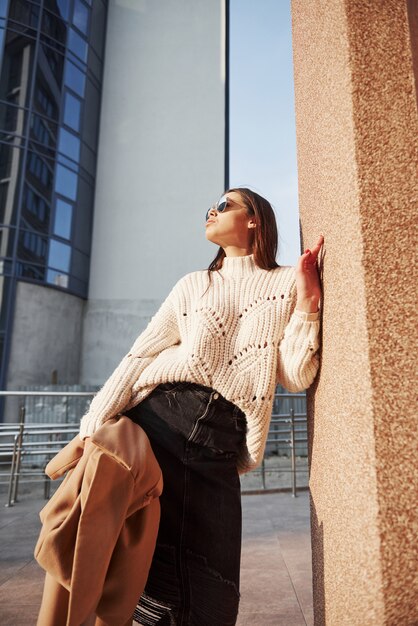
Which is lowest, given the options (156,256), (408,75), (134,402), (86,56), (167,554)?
(167,554)

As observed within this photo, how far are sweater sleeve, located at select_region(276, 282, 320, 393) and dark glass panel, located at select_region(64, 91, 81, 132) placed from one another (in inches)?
598

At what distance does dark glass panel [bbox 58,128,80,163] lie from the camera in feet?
46.3

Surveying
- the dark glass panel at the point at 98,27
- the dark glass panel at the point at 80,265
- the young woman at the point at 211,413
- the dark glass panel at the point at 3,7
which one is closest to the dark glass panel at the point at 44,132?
the dark glass panel at the point at 3,7

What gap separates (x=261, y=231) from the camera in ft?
5.59

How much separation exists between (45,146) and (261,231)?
45.9ft

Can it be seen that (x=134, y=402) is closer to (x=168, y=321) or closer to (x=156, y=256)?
(x=168, y=321)

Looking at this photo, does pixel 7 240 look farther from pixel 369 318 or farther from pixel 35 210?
pixel 369 318

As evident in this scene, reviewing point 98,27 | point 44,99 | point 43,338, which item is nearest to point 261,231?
point 43,338

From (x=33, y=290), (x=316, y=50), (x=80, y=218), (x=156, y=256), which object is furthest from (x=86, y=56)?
(x=316, y=50)

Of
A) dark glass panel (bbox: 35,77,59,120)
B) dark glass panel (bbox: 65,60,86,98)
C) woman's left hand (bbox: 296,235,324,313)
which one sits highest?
dark glass panel (bbox: 65,60,86,98)

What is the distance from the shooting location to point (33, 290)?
12977 millimetres

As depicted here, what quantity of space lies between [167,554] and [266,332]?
800mm

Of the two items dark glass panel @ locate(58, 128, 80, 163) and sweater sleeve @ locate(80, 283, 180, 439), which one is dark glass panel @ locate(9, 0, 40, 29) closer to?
dark glass panel @ locate(58, 128, 80, 163)

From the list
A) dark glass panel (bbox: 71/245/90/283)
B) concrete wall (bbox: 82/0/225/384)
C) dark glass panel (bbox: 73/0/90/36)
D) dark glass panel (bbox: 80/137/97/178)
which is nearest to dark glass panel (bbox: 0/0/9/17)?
dark glass panel (bbox: 73/0/90/36)
